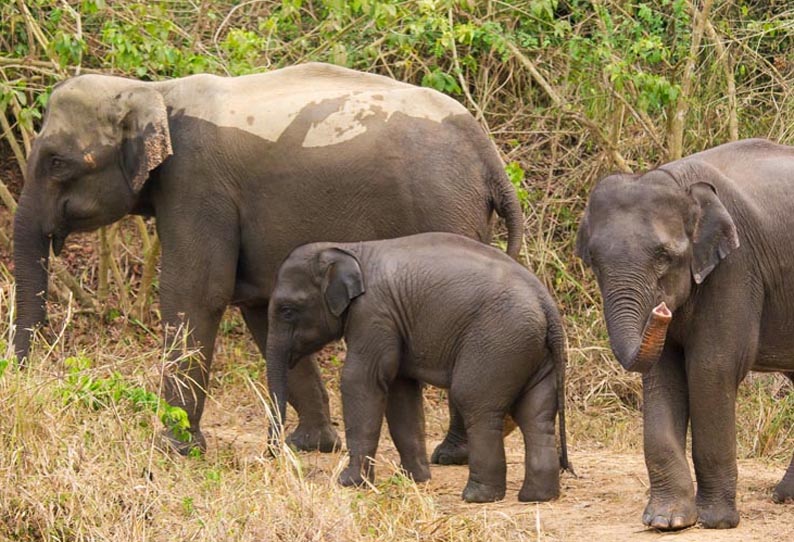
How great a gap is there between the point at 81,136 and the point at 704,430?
3514 millimetres

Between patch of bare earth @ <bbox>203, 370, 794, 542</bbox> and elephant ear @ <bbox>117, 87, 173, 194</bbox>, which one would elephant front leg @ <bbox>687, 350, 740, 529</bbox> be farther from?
elephant ear @ <bbox>117, 87, 173, 194</bbox>

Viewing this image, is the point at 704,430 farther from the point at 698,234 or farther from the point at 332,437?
the point at 332,437

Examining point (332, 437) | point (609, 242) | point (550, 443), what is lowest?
point (332, 437)

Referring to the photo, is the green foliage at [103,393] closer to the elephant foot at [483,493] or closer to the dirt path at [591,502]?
the dirt path at [591,502]

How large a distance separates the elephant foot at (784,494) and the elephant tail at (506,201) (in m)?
1.79

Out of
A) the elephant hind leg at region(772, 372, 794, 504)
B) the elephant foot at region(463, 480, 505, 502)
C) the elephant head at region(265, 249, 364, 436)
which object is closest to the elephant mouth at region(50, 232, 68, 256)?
the elephant head at region(265, 249, 364, 436)

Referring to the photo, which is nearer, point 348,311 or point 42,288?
point 348,311

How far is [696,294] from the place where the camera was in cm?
635

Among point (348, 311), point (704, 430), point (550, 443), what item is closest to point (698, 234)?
point (704, 430)

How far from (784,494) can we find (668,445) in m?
0.86

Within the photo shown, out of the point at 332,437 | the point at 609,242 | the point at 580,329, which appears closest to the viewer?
the point at 609,242

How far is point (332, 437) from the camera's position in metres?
8.77

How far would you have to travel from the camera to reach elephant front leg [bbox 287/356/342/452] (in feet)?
28.8

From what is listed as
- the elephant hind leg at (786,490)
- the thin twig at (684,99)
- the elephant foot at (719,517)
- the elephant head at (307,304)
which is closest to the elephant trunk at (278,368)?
the elephant head at (307,304)
